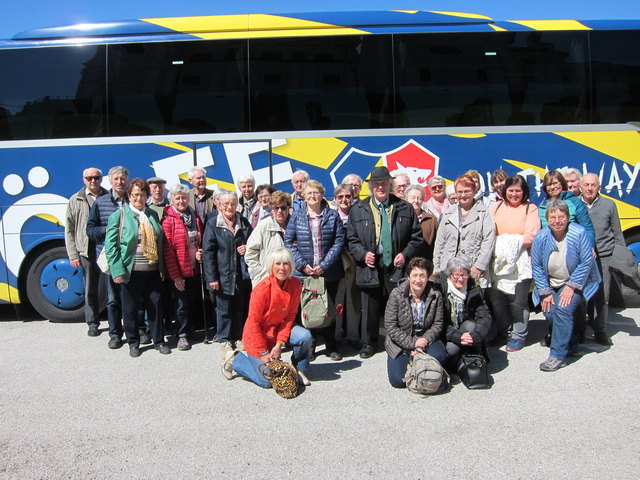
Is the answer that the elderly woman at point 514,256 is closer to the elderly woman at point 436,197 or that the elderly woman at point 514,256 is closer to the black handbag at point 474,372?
the elderly woman at point 436,197

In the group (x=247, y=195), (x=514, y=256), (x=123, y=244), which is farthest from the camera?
(x=247, y=195)

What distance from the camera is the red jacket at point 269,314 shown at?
462 cm

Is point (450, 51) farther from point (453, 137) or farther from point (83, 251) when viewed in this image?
point (83, 251)

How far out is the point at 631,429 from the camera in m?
3.73

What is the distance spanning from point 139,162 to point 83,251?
4.25ft

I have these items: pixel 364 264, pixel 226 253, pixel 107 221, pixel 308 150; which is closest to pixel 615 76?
pixel 308 150

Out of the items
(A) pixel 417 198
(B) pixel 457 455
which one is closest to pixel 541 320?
(A) pixel 417 198

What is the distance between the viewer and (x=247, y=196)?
20.3 feet

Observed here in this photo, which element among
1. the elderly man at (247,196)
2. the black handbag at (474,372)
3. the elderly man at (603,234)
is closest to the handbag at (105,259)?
the elderly man at (247,196)

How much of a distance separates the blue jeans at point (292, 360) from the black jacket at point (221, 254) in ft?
3.34

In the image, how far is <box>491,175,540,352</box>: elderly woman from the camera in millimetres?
5465

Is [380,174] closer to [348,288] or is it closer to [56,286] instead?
[348,288]

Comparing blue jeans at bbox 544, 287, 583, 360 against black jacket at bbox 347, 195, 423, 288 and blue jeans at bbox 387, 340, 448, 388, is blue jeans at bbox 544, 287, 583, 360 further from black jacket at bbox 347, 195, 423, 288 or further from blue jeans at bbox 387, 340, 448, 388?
black jacket at bbox 347, 195, 423, 288

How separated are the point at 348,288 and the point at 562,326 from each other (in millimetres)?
2076
